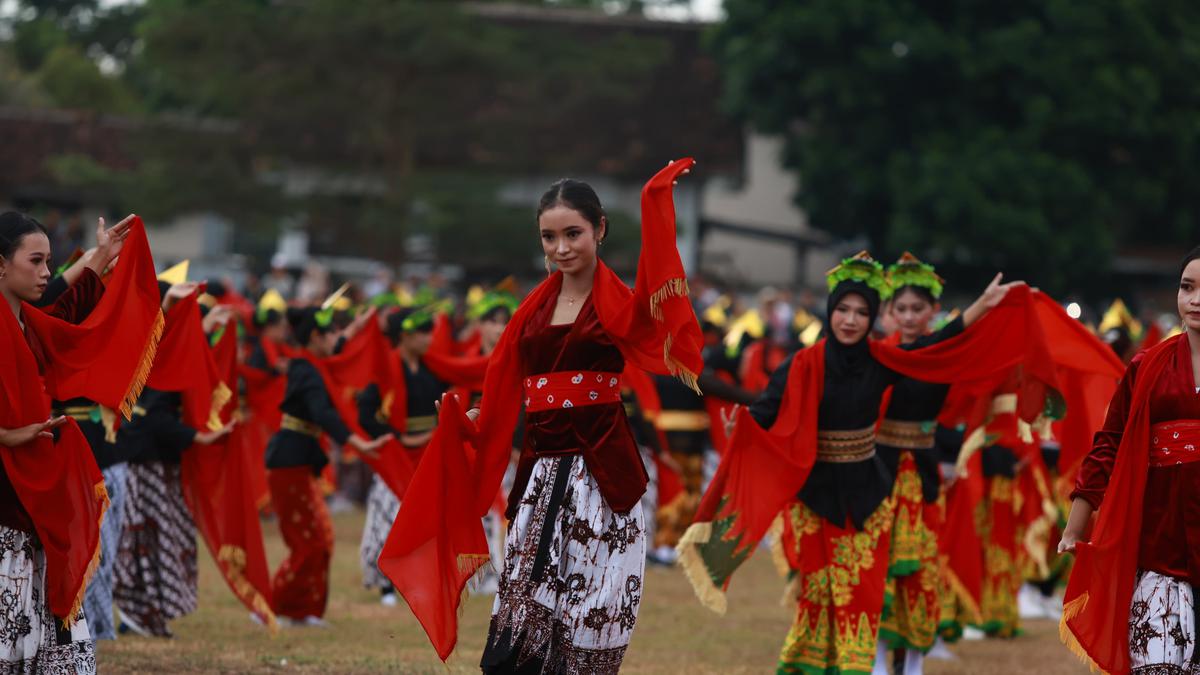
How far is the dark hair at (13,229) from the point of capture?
604 centimetres

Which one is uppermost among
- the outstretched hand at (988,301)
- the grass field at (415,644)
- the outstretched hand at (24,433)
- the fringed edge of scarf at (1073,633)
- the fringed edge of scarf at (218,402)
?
the outstretched hand at (988,301)

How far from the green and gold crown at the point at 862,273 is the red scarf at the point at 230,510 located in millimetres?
3581

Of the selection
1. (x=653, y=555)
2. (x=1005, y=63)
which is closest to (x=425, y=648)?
(x=653, y=555)

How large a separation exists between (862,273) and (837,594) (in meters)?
1.57

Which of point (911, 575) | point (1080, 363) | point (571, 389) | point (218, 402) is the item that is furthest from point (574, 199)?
point (1080, 363)

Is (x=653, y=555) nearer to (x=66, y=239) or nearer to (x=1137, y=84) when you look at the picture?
(x=66, y=239)

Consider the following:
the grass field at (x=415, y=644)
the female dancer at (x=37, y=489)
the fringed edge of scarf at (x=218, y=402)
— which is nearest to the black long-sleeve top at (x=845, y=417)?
the grass field at (x=415, y=644)

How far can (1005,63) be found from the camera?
2766 centimetres

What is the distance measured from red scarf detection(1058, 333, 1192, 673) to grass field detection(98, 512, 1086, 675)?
10.4 feet

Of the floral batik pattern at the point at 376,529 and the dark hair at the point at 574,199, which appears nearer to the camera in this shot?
the dark hair at the point at 574,199

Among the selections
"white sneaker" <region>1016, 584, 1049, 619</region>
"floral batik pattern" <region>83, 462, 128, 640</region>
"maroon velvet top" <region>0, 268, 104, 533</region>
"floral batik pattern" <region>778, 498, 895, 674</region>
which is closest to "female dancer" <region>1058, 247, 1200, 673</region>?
"floral batik pattern" <region>778, 498, 895, 674</region>

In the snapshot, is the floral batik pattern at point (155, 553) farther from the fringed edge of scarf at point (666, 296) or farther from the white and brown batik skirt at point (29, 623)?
the fringed edge of scarf at point (666, 296)

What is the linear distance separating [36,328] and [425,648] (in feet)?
12.9

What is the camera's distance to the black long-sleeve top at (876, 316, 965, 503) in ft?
28.4
